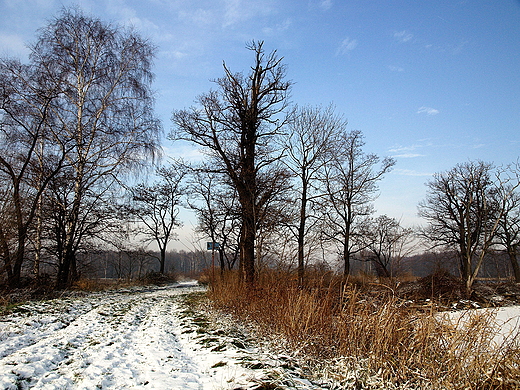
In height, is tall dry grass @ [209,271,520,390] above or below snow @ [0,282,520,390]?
above

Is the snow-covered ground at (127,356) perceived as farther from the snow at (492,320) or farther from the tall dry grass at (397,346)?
the snow at (492,320)

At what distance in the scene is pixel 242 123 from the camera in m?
12.4

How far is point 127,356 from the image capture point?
4.25 meters

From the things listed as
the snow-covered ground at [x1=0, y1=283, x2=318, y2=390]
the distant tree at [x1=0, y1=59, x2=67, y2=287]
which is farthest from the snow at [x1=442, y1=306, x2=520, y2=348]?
the distant tree at [x1=0, y1=59, x2=67, y2=287]

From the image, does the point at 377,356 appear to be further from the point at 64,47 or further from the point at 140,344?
the point at 64,47

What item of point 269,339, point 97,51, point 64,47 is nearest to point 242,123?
A: point 97,51

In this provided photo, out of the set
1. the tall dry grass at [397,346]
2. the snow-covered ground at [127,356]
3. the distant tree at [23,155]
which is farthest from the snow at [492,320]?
the distant tree at [23,155]

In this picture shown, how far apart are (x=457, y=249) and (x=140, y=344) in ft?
91.7

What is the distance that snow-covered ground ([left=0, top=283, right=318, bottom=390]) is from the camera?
10.6ft

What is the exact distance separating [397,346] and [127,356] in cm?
348

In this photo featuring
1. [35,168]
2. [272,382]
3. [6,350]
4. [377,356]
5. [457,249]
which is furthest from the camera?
[457,249]

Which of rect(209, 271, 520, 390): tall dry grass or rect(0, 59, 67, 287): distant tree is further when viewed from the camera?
rect(0, 59, 67, 287): distant tree

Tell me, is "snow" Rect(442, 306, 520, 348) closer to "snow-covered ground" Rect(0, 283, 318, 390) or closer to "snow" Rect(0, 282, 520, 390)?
"snow" Rect(0, 282, 520, 390)

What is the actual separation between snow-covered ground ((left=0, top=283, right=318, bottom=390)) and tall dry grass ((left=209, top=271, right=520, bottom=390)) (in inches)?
20.2
